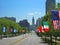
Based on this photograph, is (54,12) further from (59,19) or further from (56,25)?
(56,25)

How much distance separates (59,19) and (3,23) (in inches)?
4454

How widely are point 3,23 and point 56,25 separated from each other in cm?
10966

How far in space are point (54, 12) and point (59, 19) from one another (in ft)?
3.24

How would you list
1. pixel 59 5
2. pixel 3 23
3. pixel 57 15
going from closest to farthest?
pixel 57 15 → pixel 59 5 → pixel 3 23

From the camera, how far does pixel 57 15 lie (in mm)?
28125

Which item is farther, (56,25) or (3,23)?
(3,23)

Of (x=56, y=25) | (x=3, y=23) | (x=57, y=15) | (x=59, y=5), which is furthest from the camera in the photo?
(x=3, y=23)

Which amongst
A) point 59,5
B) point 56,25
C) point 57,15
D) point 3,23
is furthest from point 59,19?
point 3,23

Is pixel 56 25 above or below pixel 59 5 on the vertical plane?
below

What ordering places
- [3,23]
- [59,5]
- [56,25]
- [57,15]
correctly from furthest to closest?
[3,23]
[59,5]
[56,25]
[57,15]

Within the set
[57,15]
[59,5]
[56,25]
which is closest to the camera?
[57,15]

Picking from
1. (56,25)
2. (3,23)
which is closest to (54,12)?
(56,25)

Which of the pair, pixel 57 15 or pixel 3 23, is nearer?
pixel 57 15

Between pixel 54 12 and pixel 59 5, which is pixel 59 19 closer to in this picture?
pixel 54 12
